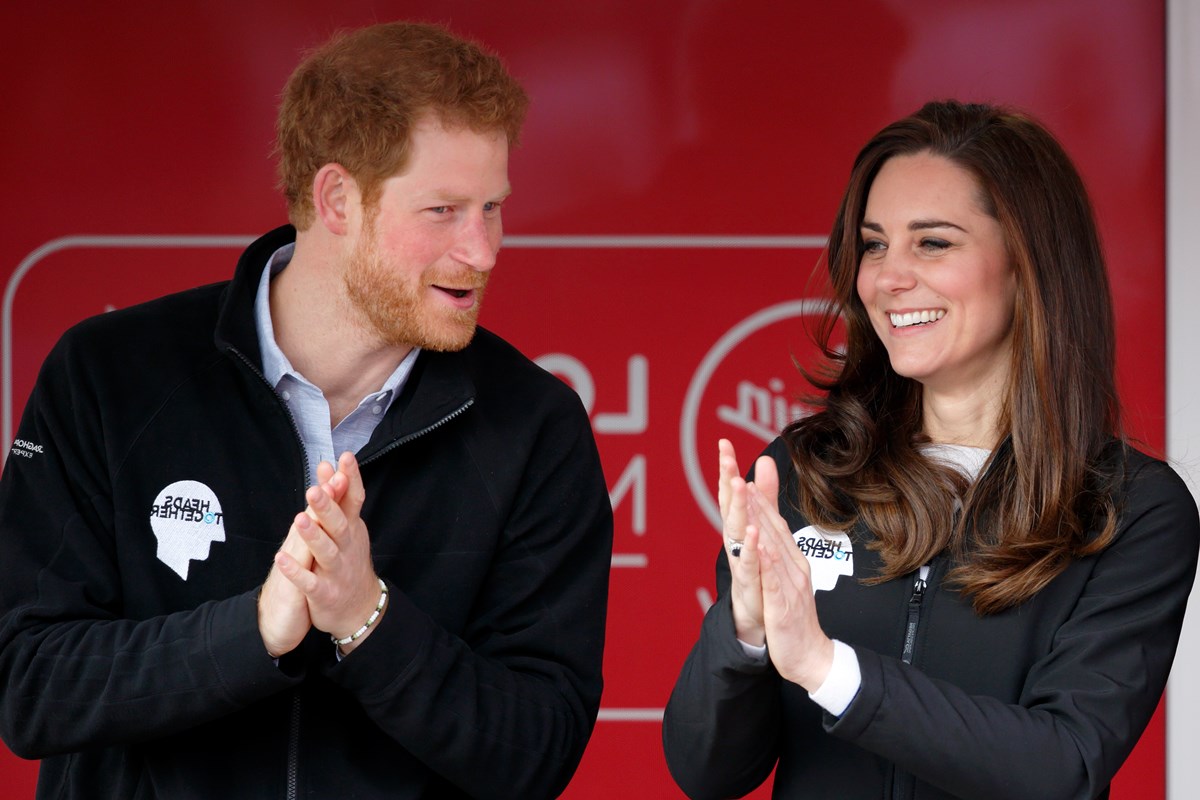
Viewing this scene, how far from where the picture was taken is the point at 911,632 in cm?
191

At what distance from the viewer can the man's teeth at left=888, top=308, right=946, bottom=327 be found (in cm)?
204

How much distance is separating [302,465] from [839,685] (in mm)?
726

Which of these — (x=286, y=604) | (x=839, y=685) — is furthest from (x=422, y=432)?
(x=839, y=685)

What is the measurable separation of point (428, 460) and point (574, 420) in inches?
8.8

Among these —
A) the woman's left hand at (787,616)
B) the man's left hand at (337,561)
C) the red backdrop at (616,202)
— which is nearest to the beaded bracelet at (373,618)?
the man's left hand at (337,561)

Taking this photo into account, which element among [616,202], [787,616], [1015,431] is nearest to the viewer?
[787,616]

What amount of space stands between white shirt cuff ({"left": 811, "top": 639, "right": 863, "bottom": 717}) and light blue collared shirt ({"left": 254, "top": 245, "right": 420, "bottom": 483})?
683 mm

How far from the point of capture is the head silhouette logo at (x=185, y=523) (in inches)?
74.2

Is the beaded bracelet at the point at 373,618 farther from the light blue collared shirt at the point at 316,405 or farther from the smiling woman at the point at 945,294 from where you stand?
the smiling woman at the point at 945,294

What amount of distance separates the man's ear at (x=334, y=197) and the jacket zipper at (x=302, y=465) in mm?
220

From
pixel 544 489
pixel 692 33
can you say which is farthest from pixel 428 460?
pixel 692 33

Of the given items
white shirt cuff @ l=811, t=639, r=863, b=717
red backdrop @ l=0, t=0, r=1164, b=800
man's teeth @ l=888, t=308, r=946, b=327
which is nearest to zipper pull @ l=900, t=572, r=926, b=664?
white shirt cuff @ l=811, t=639, r=863, b=717

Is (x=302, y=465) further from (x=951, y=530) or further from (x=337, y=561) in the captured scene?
(x=951, y=530)

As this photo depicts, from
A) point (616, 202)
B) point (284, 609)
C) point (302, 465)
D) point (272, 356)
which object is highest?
point (616, 202)
